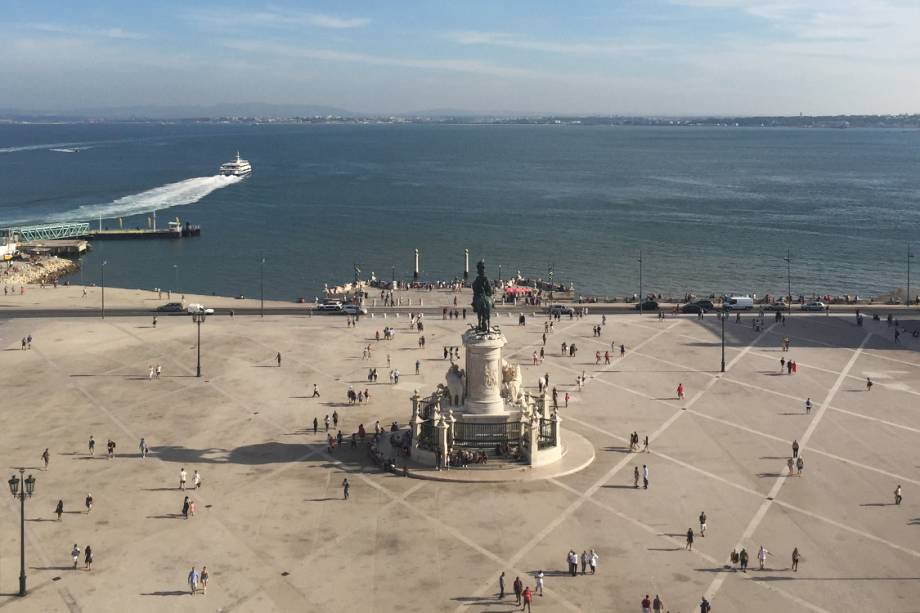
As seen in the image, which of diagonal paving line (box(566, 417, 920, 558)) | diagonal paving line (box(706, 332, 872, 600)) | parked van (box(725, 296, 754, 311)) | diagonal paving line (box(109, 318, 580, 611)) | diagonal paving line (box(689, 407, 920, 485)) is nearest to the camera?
diagonal paving line (box(706, 332, 872, 600))

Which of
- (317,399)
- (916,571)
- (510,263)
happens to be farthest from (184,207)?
(916,571)

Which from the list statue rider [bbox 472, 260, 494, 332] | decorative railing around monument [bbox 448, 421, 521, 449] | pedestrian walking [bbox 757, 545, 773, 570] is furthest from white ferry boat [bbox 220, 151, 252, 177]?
pedestrian walking [bbox 757, 545, 773, 570]

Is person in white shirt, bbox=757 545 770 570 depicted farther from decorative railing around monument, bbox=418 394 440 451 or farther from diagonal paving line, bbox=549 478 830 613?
→ decorative railing around monument, bbox=418 394 440 451

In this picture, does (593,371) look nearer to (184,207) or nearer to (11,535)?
(11,535)

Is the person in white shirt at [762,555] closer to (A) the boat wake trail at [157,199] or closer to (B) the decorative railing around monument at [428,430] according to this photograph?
(B) the decorative railing around monument at [428,430]

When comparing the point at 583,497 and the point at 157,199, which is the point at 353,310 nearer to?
the point at 583,497

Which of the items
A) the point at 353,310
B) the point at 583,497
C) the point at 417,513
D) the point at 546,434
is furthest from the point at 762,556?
the point at 353,310
